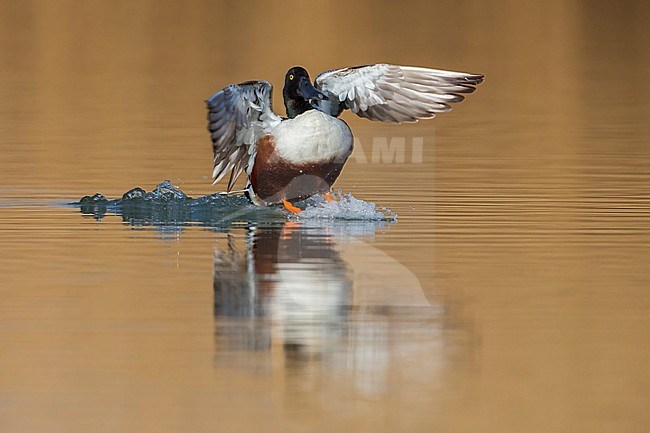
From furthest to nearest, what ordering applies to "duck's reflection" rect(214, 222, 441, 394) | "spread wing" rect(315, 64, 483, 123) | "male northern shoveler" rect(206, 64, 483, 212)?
"spread wing" rect(315, 64, 483, 123), "male northern shoveler" rect(206, 64, 483, 212), "duck's reflection" rect(214, 222, 441, 394)

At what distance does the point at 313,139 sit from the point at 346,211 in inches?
29.1

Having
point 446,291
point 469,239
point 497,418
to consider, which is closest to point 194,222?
point 469,239

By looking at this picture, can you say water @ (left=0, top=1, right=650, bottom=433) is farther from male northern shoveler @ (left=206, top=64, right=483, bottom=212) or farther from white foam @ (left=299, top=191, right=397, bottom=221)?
male northern shoveler @ (left=206, top=64, right=483, bottom=212)

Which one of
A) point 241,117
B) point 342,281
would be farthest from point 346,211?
point 342,281

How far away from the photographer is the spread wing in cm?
1313

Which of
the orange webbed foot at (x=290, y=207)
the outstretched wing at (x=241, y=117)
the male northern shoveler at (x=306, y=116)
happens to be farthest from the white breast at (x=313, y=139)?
the orange webbed foot at (x=290, y=207)

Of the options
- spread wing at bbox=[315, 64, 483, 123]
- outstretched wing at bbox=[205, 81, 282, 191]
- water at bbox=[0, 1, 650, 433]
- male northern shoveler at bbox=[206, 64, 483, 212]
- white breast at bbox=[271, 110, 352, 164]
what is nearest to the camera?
water at bbox=[0, 1, 650, 433]

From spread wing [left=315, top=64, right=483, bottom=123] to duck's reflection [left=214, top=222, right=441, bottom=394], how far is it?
196cm

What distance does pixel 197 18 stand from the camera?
44.4m

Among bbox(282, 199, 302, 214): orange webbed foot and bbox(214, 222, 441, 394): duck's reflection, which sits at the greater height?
bbox(282, 199, 302, 214): orange webbed foot

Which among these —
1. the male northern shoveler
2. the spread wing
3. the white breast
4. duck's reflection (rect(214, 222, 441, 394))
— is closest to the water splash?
the male northern shoveler

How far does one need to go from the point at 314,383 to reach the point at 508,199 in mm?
6647

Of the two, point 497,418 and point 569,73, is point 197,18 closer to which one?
point 569,73

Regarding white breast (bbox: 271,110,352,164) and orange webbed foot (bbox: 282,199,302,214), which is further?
orange webbed foot (bbox: 282,199,302,214)
